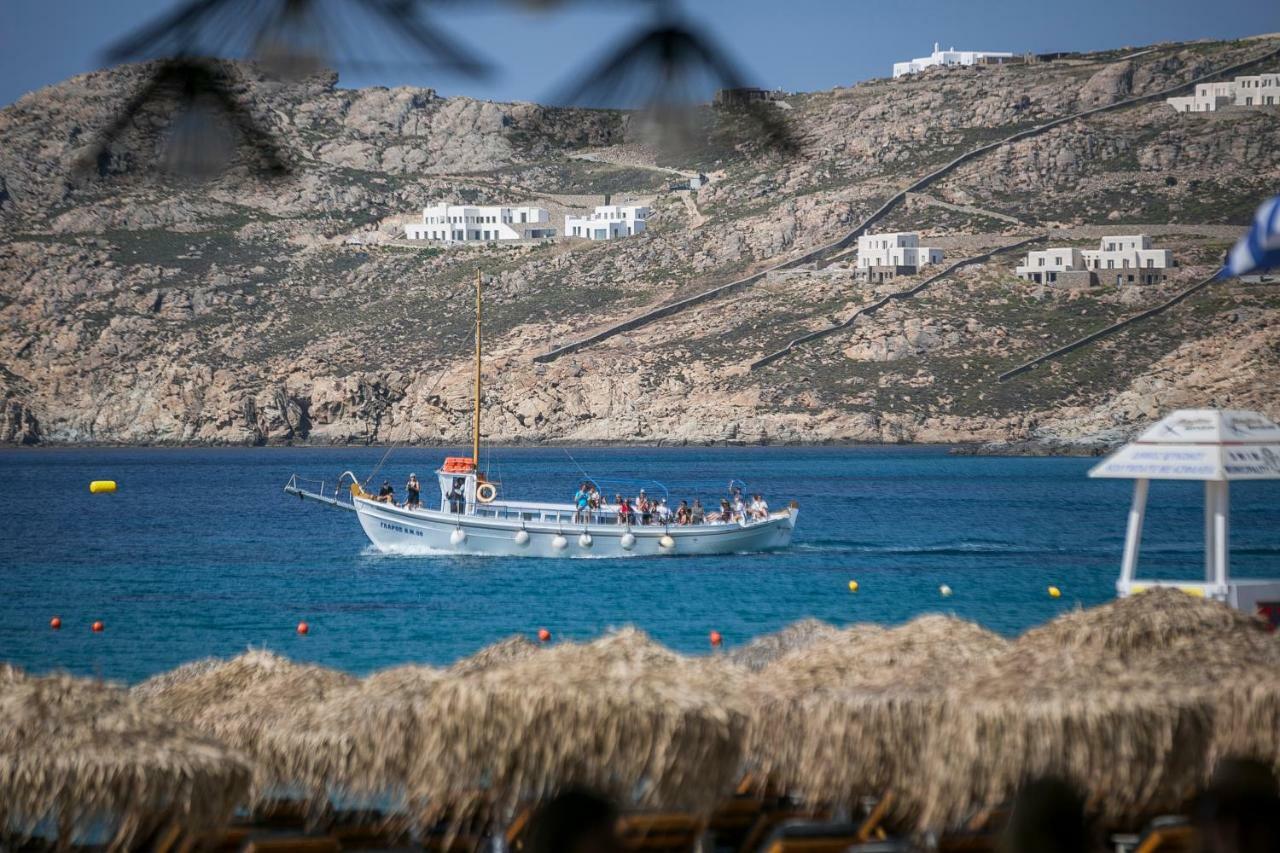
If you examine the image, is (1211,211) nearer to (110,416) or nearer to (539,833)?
(110,416)

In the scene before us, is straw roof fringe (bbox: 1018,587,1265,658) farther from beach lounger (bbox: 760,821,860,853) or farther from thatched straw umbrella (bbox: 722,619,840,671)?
thatched straw umbrella (bbox: 722,619,840,671)

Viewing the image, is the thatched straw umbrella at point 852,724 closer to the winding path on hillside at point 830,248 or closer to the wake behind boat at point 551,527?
the wake behind boat at point 551,527

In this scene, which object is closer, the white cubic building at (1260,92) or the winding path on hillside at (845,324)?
the winding path on hillside at (845,324)

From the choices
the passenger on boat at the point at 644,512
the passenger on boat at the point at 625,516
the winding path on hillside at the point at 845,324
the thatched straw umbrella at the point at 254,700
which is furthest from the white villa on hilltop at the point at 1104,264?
the thatched straw umbrella at the point at 254,700

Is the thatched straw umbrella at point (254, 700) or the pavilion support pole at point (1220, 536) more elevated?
the pavilion support pole at point (1220, 536)

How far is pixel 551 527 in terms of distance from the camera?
43.2 metres

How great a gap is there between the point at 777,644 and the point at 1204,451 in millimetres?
4766

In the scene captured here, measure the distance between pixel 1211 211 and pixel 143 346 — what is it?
80.8 meters

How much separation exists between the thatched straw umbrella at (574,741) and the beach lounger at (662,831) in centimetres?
14

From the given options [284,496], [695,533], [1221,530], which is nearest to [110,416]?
[284,496]

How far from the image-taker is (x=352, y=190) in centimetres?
15312

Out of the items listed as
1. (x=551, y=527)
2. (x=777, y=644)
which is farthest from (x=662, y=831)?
(x=551, y=527)

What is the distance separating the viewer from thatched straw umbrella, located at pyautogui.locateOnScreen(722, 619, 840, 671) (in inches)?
489

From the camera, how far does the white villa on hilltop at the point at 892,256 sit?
380ft
